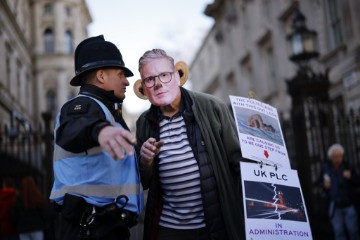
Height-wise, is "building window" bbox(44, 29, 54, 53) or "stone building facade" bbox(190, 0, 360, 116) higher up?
"building window" bbox(44, 29, 54, 53)

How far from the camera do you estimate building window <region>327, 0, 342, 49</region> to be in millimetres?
15625

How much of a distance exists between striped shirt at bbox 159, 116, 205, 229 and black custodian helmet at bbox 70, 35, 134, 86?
613 millimetres

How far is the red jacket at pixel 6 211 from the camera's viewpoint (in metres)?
7.82

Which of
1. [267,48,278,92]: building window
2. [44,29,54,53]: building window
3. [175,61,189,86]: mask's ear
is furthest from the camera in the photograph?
[44,29,54,53]: building window

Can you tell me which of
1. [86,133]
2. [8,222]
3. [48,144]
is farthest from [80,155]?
[48,144]

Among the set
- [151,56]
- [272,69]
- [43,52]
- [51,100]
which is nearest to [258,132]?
[151,56]

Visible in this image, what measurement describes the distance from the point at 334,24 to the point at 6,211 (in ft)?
39.8

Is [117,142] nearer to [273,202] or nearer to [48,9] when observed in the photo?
[273,202]

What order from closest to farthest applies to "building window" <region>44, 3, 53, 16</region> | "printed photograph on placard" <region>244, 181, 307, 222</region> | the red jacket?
"printed photograph on placard" <region>244, 181, 307, 222</region>, the red jacket, "building window" <region>44, 3, 53, 16</region>

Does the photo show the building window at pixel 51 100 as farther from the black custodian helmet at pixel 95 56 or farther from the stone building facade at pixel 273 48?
the black custodian helmet at pixel 95 56

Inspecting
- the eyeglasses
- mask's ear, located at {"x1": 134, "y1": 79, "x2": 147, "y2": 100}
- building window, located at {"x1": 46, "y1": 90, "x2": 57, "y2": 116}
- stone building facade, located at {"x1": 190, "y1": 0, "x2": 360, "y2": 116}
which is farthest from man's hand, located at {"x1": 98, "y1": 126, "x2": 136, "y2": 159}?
building window, located at {"x1": 46, "y1": 90, "x2": 57, "y2": 116}

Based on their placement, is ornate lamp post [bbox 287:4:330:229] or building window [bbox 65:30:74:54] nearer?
ornate lamp post [bbox 287:4:330:229]

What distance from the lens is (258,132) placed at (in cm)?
345

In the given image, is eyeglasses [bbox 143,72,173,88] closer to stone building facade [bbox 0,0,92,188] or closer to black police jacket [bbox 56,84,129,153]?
black police jacket [bbox 56,84,129,153]
